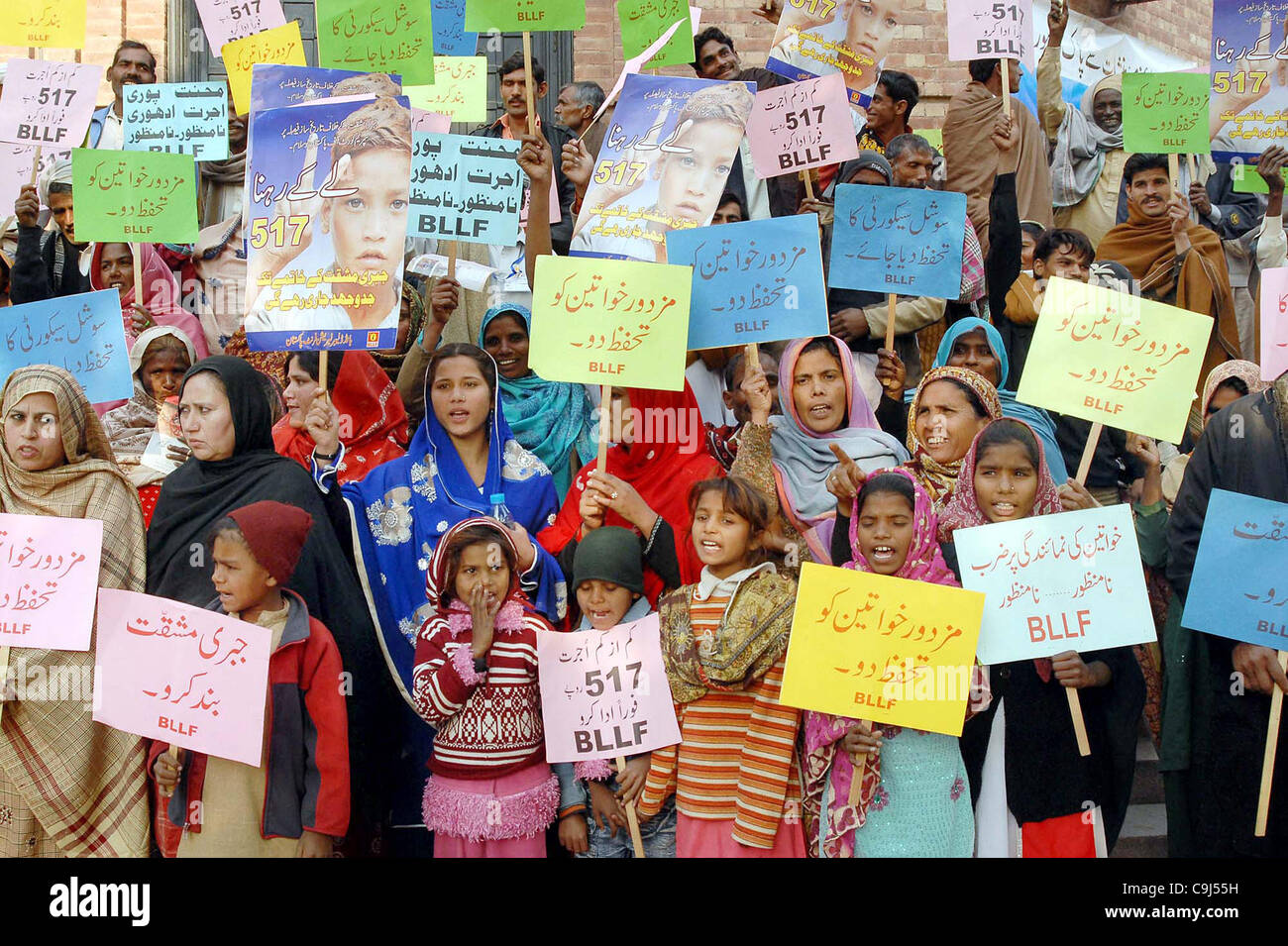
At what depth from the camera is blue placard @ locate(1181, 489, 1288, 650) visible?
3.82 meters

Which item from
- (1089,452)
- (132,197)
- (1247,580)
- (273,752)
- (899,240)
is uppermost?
(132,197)

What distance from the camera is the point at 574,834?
382 cm

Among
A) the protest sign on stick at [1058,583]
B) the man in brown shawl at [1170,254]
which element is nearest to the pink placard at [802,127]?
the man in brown shawl at [1170,254]

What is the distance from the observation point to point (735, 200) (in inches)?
210

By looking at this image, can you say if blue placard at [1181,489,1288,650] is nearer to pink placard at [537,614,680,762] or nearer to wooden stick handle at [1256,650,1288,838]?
wooden stick handle at [1256,650,1288,838]

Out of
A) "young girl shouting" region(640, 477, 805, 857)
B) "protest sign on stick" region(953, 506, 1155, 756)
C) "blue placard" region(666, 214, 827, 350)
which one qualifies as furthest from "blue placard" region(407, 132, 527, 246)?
"protest sign on stick" region(953, 506, 1155, 756)

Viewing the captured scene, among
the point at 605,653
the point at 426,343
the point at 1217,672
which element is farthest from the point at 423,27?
the point at 1217,672

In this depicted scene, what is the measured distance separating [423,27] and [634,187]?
3.94 feet

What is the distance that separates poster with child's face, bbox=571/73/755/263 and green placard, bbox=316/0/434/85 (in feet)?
3.24

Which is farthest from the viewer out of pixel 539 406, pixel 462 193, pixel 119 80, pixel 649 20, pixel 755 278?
pixel 119 80

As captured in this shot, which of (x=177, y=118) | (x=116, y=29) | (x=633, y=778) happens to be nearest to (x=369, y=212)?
(x=177, y=118)

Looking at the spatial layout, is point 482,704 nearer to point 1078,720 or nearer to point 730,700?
point 730,700

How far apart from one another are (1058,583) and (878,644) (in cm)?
52

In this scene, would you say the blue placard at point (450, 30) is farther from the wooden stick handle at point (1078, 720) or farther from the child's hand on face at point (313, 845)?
the wooden stick handle at point (1078, 720)
